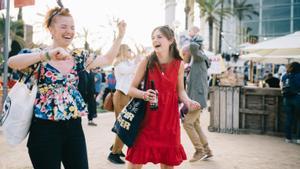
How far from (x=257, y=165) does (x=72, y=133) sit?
4069 millimetres

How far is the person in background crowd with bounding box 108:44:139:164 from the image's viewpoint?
5.71 m

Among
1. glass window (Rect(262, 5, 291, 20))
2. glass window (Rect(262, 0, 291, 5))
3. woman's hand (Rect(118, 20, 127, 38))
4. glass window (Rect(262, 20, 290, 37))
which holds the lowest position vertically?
woman's hand (Rect(118, 20, 127, 38))

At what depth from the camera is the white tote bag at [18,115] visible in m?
2.53

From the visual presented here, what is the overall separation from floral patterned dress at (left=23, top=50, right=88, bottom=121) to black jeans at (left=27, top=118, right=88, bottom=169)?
0.17 feet

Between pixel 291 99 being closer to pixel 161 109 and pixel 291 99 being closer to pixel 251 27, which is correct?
pixel 161 109

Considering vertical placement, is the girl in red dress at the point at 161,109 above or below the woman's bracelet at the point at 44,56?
below

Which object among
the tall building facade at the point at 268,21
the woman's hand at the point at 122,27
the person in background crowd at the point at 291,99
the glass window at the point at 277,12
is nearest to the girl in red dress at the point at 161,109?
the woman's hand at the point at 122,27

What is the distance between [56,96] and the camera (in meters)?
2.60

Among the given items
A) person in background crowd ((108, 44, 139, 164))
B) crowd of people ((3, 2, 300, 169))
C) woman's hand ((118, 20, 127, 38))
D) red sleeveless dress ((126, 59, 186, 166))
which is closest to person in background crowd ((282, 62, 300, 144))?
person in background crowd ((108, 44, 139, 164))

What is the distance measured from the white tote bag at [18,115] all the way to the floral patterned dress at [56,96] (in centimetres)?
6

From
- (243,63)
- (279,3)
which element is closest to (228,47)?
(279,3)

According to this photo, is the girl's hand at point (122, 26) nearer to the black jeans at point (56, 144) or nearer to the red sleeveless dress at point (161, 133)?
the black jeans at point (56, 144)

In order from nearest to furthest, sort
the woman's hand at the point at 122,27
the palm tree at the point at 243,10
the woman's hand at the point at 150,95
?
1. the woman's hand at the point at 122,27
2. the woman's hand at the point at 150,95
3. the palm tree at the point at 243,10

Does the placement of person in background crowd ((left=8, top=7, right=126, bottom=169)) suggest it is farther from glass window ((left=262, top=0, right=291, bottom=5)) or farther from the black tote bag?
glass window ((left=262, top=0, right=291, bottom=5))
